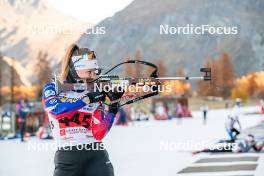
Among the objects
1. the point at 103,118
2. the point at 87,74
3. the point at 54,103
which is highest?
the point at 87,74

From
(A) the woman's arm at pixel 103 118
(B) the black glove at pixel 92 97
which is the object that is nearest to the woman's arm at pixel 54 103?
(B) the black glove at pixel 92 97

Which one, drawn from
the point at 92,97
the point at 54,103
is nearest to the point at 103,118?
the point at 92,97

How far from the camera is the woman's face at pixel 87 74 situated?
442 cm

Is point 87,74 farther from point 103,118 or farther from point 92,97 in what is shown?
point 103,118

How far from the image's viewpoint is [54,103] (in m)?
4.39

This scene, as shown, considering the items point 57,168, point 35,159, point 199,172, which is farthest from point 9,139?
point 57,168

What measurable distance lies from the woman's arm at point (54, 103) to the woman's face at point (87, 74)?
22 centimetres

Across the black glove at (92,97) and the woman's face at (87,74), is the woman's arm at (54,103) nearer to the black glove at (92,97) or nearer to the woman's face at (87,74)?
the black glove at (92,97)

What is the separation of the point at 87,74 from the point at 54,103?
33 cm

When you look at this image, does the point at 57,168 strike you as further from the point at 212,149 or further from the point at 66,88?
the point at 212,149

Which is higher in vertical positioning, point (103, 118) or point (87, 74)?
point (87, 74)

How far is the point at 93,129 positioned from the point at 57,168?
397 millimetres

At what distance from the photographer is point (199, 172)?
11.5 metres

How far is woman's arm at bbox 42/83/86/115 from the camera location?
430cm
